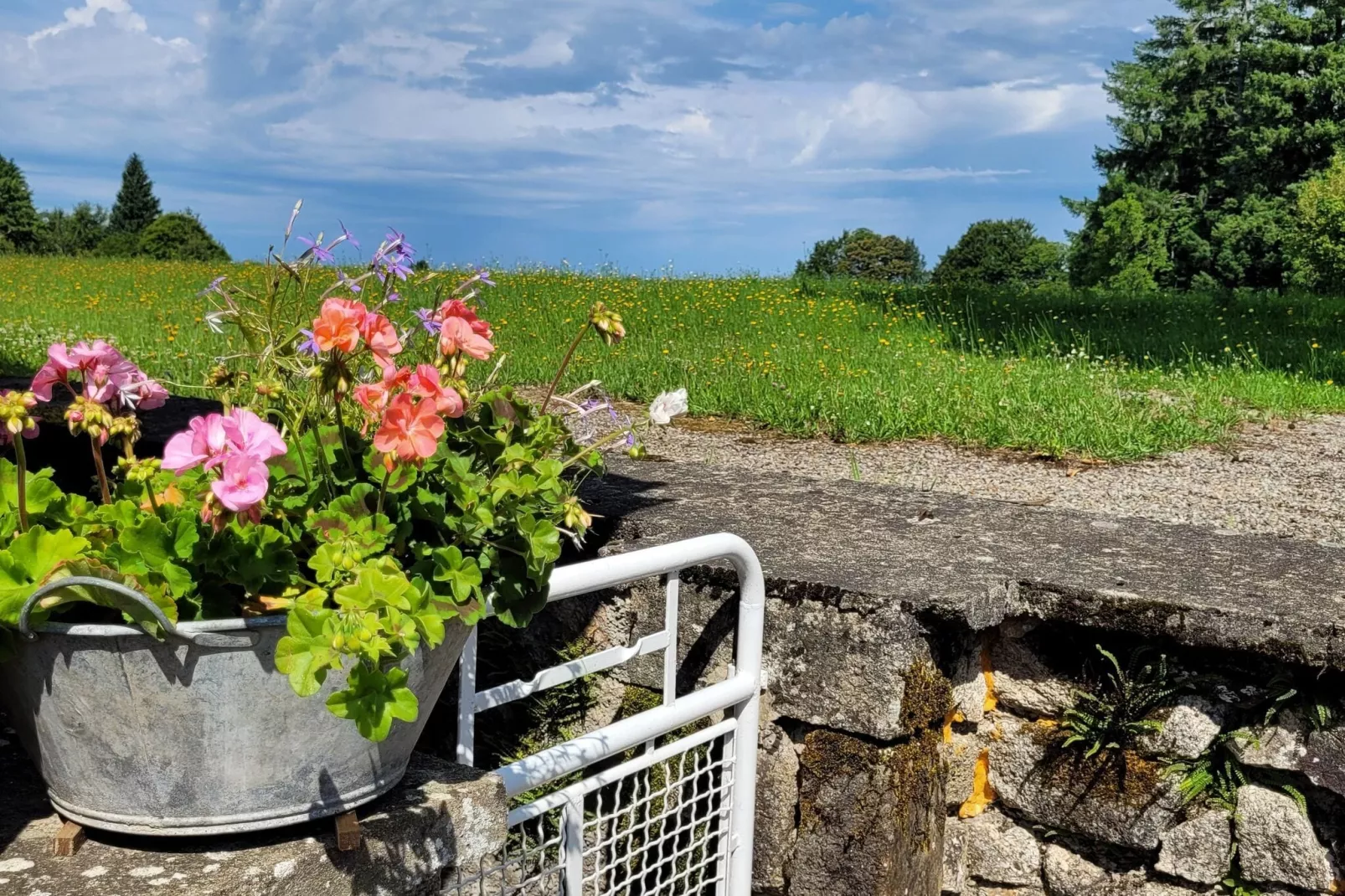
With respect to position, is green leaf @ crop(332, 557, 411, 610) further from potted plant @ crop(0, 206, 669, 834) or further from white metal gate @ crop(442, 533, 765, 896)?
white metal gate @ crop(442, 533, 765, 896)

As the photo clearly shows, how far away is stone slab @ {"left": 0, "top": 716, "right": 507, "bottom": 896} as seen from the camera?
114 centimetres

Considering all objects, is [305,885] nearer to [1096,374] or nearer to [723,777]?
[723,777]

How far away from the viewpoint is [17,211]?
37375mm

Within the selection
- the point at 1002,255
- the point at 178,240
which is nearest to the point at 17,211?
the point at 178,240

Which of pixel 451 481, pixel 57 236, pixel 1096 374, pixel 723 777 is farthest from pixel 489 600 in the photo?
pixel 57 236

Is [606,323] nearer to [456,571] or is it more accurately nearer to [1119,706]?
[456,571]

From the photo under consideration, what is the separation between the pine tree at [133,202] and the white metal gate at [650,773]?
45032 millimetres

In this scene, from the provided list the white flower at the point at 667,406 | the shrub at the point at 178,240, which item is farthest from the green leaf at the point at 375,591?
the shrub at the point at 178,240

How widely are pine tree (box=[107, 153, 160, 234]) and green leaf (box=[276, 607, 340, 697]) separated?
4599cm

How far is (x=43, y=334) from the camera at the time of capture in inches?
423

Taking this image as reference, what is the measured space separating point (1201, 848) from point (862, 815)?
67cm

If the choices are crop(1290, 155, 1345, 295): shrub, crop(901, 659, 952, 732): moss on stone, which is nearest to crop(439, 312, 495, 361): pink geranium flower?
crop(901, 659, 952, 732): moss on stone

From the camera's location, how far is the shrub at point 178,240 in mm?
31233

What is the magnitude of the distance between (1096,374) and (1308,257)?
9659 millimetres
